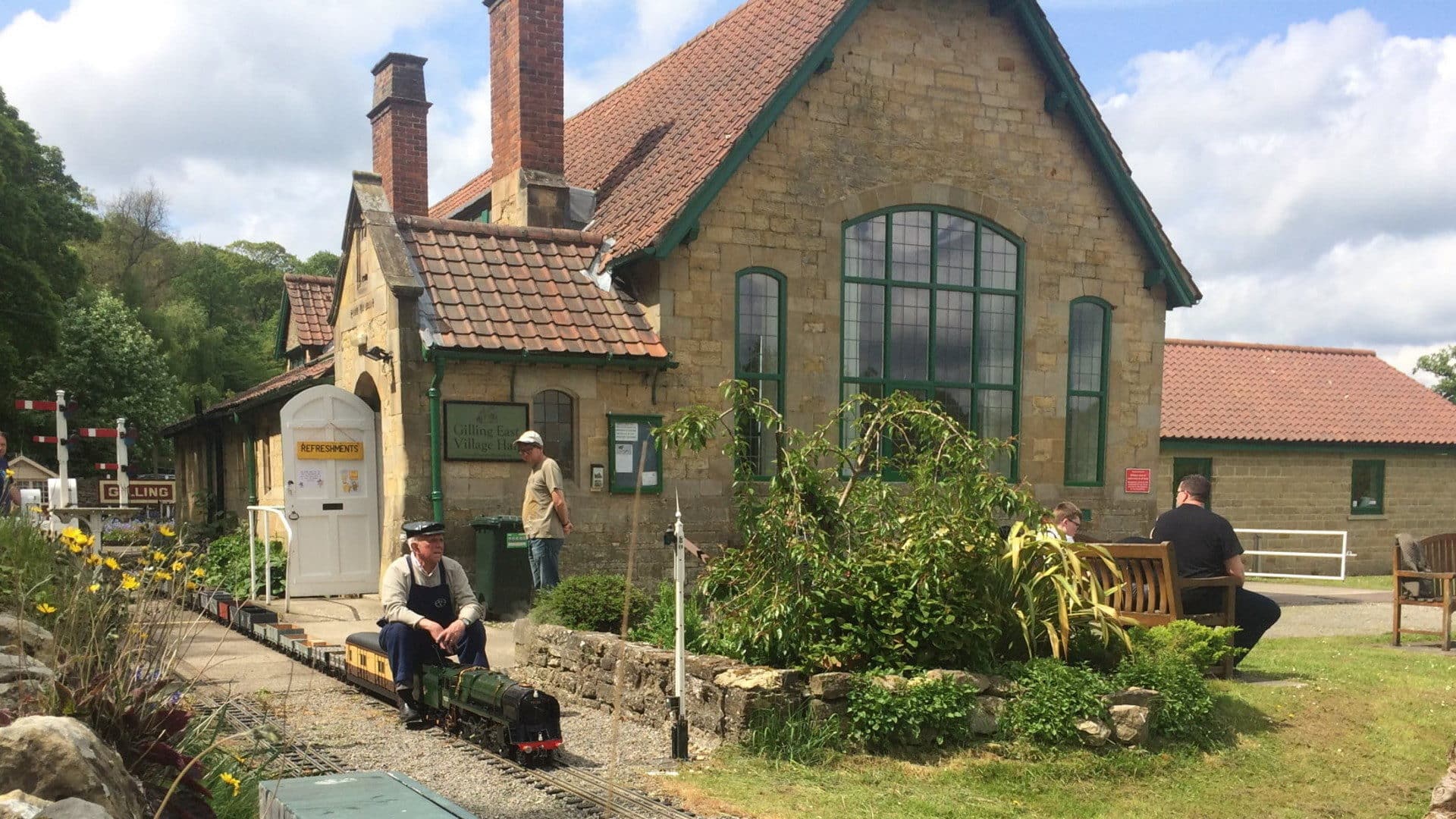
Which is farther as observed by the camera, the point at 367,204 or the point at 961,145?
the point at 961,145

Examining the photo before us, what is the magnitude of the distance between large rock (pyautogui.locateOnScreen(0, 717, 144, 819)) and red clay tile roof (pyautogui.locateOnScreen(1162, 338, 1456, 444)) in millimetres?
23874

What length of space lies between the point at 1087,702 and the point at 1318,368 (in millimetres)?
25998

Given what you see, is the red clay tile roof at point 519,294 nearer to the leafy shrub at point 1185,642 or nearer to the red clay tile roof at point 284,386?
the red clay tile roof at point 284,386

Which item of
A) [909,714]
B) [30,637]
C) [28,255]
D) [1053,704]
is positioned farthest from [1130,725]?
[28,255]

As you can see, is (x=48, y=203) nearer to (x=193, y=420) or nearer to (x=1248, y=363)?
(x=193, y=420)

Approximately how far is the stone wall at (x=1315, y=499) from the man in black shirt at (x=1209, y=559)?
15.8m

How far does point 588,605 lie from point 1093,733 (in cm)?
427

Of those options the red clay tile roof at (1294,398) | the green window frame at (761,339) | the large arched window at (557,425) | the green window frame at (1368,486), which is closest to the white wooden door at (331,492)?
the large arched window at (557,425)

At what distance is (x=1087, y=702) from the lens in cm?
746

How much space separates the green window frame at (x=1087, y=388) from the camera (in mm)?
16484

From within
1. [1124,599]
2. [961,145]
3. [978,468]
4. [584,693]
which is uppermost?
[961,145]

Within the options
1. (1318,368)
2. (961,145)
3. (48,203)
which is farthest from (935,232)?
(48,203)

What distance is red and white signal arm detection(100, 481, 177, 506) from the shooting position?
1502 centimetres

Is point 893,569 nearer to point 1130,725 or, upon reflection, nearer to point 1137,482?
point 1130,725
